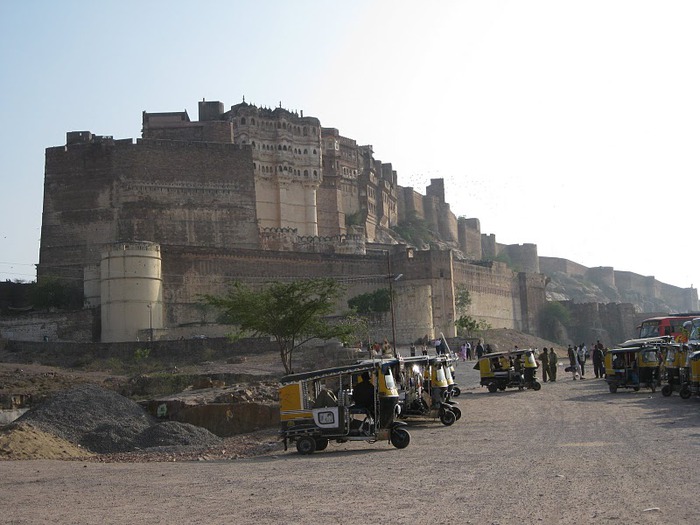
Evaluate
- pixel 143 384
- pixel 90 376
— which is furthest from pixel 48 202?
pixel 143 384

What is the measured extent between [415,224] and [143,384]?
53.0 metres

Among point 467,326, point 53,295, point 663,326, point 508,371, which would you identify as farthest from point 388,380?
point 467,326

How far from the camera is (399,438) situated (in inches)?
486

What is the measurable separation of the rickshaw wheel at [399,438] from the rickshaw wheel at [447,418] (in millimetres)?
2873

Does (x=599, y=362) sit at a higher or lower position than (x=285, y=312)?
lower

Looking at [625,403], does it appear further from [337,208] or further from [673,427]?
[337,208]

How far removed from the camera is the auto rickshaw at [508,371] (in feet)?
71.8

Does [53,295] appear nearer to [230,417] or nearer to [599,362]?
[599,362]

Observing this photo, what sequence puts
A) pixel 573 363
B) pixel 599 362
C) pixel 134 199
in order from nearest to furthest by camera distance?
pixel 573 363 < pixel 599 362 < pixel 134 199

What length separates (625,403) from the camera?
1747cm

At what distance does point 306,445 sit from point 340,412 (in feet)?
2.01

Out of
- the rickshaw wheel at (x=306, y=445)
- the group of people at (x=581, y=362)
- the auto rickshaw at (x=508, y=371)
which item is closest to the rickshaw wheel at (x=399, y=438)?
the rickshaw wheel at (x=306, y=445)

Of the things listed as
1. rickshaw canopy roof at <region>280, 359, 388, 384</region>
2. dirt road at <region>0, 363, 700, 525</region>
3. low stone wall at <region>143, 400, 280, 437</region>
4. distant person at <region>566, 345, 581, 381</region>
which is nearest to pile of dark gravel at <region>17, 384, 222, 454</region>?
low stone wall at <region>143, 400, 280, 437</region>

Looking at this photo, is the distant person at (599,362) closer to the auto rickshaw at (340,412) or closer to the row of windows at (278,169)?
the auto rickshaw at (340,412)
